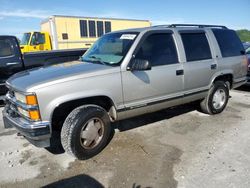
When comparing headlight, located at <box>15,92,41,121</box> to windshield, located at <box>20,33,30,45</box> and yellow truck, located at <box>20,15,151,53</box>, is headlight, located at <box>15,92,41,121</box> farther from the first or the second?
windshield, located at <box>20,33,30,45</box>

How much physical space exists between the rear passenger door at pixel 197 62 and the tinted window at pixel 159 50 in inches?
12.6

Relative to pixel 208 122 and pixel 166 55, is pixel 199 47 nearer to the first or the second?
pixel 166 55

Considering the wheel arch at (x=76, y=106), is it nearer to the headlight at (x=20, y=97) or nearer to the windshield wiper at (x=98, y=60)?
the headlight at (x=20, y=97)

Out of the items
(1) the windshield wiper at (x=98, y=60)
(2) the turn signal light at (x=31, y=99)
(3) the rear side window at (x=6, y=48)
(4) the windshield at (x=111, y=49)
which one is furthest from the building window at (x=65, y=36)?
(2) the turn signal light at (x=31, y=99)

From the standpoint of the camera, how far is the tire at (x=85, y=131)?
3.35 metres

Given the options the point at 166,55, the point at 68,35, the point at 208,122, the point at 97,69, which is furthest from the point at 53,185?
the point at 68,35

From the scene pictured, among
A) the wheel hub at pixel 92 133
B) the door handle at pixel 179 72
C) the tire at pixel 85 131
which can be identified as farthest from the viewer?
the door handle at pixel 179 72

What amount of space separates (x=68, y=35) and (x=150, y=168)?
12145 mm

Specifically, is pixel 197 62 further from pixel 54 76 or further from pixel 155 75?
pixel 54 76

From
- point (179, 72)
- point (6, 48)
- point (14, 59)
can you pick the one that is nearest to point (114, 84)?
point (179, 72)

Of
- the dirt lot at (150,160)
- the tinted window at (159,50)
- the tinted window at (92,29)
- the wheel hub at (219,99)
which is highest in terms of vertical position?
the tinted window at (92,29)

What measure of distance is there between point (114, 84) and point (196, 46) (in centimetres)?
210

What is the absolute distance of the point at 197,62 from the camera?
4.66 meters

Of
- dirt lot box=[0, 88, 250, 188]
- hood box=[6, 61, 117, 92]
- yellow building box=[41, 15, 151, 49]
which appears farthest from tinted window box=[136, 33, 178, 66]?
yellow building box=[41, 15, 151, 49]
